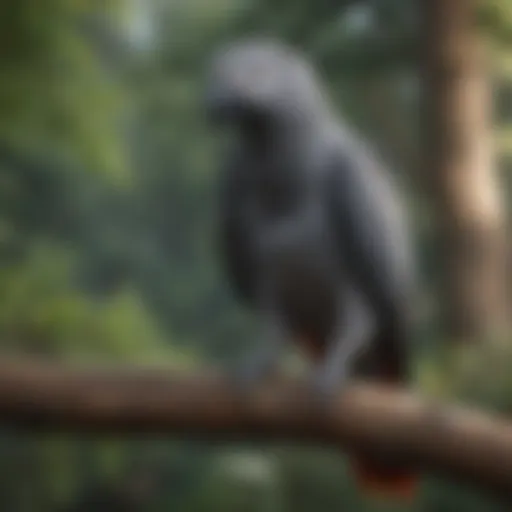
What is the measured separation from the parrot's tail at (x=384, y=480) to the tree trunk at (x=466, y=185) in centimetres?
15

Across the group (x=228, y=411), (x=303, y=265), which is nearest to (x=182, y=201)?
(x=303, y=265)

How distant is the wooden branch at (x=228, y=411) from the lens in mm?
834

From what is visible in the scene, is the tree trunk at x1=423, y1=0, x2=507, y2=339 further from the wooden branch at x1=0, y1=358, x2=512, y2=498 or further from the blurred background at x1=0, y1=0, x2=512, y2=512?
the wooden branch at x1=0, y1=358, x2=512, y2=498

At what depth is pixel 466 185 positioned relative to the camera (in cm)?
105

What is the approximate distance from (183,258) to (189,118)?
5.6 inches

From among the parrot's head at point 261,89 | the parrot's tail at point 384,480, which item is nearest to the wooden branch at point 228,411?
the parrot's tail at point 384,480

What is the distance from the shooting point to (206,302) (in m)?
1.06

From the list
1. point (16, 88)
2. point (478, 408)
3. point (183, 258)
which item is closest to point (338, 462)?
point (478, 408)

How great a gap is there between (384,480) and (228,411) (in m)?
0.20

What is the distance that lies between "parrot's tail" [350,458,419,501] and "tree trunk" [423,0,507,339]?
6.0 inches

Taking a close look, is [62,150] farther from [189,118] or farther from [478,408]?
[478,408]

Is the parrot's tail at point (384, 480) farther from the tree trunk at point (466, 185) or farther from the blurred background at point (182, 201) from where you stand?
the tree trunk at point (466, 185)

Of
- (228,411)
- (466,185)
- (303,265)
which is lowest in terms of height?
(228,411)

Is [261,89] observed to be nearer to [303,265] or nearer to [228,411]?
[303,265]
